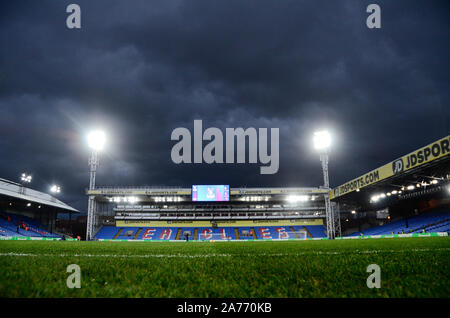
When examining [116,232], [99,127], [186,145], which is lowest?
[116,232]

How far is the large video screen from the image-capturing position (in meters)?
42.0

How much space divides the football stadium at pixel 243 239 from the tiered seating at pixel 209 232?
20 cm

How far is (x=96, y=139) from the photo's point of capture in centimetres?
3334

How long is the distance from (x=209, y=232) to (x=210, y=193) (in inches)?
302

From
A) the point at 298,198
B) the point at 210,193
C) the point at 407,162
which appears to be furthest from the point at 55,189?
the point at 407,162

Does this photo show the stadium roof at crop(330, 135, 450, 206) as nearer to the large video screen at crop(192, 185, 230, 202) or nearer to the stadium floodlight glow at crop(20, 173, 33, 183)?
the large video screen at crop(192, 185, 230, 202)

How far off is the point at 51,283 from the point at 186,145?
1929cm

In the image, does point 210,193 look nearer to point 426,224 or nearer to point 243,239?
point 243,239

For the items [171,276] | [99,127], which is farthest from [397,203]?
[171,276]

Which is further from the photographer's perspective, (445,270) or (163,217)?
(163,217)

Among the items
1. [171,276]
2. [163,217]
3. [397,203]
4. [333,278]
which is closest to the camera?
[333,278]

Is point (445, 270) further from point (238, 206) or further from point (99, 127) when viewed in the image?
point (238, 206)

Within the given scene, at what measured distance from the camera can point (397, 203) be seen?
131 feet

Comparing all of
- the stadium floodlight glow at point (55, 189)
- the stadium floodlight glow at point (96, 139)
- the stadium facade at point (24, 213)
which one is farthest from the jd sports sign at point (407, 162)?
the stadium floodlight glow at point (55, 189)
